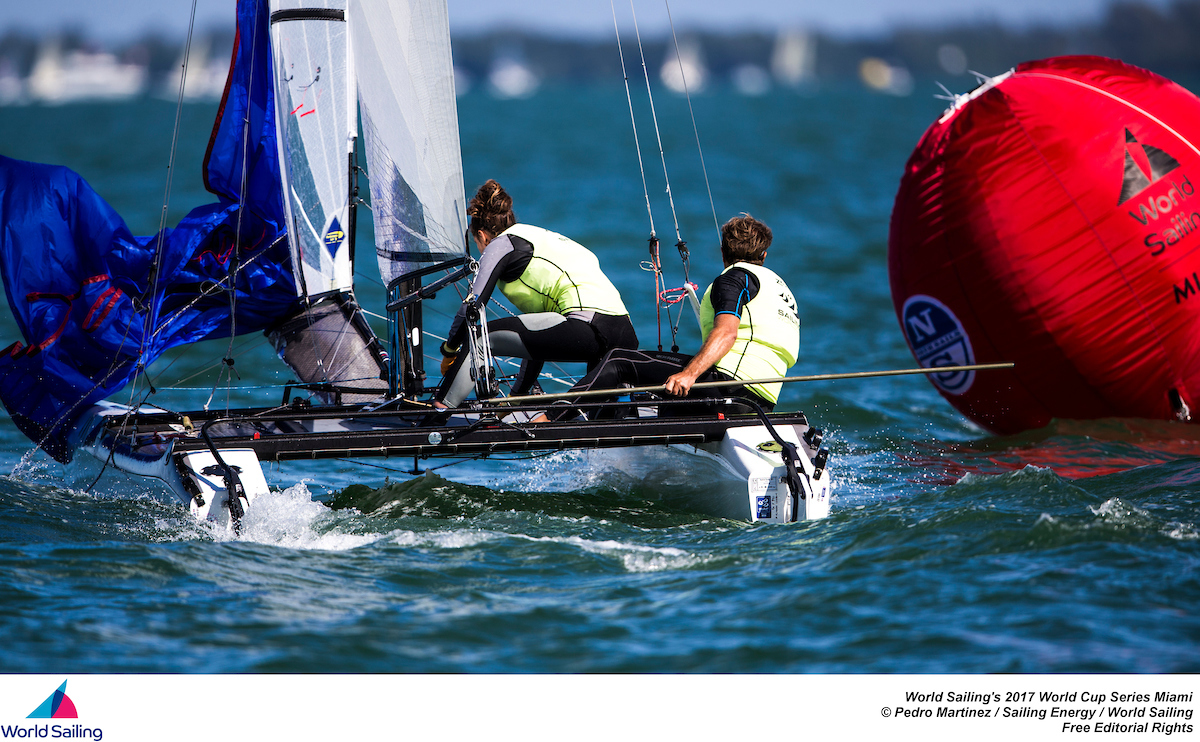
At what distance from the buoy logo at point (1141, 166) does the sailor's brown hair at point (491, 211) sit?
2.47 m

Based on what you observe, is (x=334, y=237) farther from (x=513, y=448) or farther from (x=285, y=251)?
(x=513, y=448)

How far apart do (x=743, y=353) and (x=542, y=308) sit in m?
0.80

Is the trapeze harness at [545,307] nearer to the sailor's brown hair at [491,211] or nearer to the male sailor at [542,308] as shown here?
the male sailor at [542,308]

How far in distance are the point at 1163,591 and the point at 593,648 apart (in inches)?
59.7

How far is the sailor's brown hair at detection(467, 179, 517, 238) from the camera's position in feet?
15.5

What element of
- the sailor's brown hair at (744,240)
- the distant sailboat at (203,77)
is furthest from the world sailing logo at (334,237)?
the distant sailboat at (203,77)

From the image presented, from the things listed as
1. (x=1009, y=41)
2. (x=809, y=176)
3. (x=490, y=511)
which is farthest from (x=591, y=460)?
(x=1009, y=41)

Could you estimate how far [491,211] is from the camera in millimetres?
4734

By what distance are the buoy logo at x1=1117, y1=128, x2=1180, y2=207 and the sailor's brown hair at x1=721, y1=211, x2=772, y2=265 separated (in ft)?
5.04
